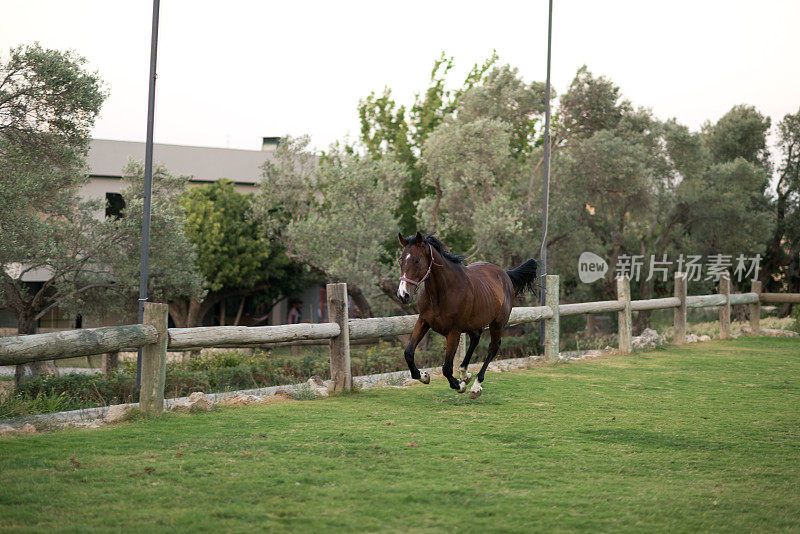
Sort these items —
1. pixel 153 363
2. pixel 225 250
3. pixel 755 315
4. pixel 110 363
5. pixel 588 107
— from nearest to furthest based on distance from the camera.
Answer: pixel 153 363 → pixel 110 363 → pixel 755 315 → pixel 588 107 → pixel 225 250

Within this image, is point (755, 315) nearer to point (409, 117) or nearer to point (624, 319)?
point (624, 319)

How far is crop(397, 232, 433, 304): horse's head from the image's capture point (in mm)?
7168

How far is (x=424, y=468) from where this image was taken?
4887 millimetres

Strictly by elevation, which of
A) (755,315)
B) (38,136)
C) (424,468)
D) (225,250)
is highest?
(38,136)

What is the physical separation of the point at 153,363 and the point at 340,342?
2395mm

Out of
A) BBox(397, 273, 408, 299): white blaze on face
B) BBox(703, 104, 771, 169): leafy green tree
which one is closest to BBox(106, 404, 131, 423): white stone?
BBox(397, 273, 408, 299): white blaze on face

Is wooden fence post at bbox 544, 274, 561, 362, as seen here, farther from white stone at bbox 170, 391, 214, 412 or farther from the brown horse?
white stone at bbox 170, 391, 214, 412

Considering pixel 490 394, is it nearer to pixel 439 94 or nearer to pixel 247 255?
pixel 247 255

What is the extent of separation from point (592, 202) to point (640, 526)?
22055 mm

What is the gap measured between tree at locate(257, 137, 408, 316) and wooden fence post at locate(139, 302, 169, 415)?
14333mm

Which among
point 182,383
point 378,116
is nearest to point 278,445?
point 182,383

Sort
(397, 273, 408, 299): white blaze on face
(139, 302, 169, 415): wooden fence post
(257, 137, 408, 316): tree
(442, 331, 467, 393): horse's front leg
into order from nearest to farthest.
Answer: (139, 302, 169, 415): wooden fence post, (397, 273, 408, 299): white blaze on face, (442, 331, 467, 393): horse's front leg, (257, 137, 408, 316): tree

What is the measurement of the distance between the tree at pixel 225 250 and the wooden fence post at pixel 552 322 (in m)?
18.3

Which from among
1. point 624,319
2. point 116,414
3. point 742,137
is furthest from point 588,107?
point 116,414
